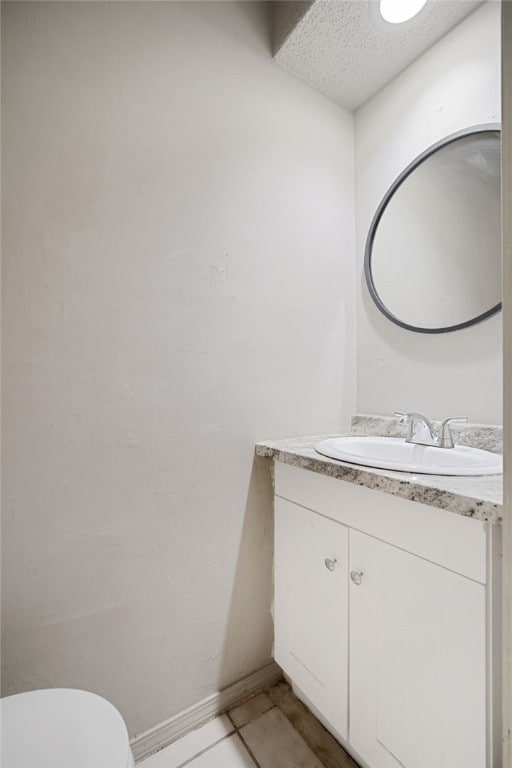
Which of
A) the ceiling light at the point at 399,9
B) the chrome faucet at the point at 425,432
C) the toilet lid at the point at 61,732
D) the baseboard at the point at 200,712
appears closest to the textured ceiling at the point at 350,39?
the ceiling light at the point at 399,9

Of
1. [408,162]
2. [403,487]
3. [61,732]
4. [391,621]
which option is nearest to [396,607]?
[391,621]

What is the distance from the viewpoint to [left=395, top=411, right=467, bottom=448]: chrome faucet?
1019 millimetres

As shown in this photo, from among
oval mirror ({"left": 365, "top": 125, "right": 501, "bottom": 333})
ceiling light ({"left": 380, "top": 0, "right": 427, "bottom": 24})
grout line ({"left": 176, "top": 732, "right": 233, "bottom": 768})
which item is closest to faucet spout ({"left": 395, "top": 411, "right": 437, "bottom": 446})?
oval mirror ({"left": 365, "top": 125, "right": 501, "bottom": 333})

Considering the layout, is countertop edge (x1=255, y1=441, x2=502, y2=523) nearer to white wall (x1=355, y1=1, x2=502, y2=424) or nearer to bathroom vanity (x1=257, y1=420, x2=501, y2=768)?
bathroom vanity (x1=257, y1=420, x2=501, y2=768)

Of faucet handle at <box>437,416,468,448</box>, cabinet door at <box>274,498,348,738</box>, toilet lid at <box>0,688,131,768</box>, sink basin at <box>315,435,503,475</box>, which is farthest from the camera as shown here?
faucet handle at <box>437,416,468,448</box>

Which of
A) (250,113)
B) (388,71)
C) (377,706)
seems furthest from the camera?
(388,71)

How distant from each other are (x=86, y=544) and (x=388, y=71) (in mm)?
1856

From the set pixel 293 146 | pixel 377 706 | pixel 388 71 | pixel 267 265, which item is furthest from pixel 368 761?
pixel 388 71

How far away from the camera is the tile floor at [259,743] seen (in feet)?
3.12

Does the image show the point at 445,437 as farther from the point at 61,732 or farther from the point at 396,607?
the point at 61,732

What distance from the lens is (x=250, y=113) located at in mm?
1160

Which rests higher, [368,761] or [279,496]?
[279,496]

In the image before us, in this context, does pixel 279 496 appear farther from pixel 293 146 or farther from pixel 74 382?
pixel 293 146

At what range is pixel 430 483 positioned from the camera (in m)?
0.67
